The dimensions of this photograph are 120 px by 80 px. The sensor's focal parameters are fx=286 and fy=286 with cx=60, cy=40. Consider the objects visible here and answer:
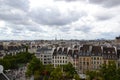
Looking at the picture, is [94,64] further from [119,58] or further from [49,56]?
[49,56]

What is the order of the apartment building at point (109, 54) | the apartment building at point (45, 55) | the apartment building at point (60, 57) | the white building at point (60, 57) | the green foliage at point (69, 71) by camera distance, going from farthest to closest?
the apartment building at point (45, 55)
the apartment building at point (60, 57)
the white building at point (60, 57)
the apartment building at point (109, 54)
the green foliage at point (69, 71)

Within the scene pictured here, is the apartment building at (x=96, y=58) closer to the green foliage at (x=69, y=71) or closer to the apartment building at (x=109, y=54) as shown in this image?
the apartment building at (x=109, y=54)

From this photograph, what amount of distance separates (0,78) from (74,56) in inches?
3010

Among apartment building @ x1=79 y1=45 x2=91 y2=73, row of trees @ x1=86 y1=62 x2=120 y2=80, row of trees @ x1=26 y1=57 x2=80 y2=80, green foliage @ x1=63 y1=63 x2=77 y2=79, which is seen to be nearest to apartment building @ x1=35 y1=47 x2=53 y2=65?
apartment building @ x1=79 y1=45 x2=91 y2=73

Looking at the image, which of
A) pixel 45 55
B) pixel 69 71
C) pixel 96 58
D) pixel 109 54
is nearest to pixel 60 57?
pixel 96 58

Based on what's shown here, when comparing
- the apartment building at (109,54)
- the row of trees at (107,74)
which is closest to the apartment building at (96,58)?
the apartment building at (109,54)

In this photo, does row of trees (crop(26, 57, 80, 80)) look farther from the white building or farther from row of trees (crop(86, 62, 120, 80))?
the white building

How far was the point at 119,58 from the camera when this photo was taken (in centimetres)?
8519

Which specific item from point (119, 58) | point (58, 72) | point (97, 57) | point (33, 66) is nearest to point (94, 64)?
point (97, 57)

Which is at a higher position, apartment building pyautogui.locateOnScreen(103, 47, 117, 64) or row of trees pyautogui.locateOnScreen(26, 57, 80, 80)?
apartment building pyautogui.locateOnScreen(103, 47, 117, 64)

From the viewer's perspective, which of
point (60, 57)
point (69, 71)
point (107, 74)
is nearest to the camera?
point (107, 74)

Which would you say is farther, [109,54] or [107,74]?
[109,54]

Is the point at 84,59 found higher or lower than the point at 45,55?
lower

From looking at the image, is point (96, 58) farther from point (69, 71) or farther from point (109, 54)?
point (69, 71)
